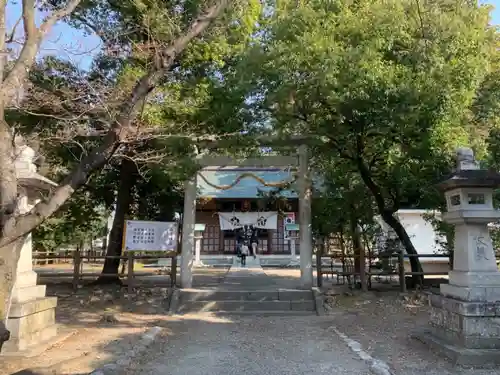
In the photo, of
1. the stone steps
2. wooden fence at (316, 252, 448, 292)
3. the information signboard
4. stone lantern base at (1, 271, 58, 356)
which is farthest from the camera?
the information signboard

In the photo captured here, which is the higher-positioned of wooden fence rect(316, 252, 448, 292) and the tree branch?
the tree branch

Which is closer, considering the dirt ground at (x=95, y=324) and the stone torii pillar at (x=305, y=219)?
the dirt ground at (x=95, y=324)

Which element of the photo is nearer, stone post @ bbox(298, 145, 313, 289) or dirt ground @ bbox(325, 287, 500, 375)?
dirt ground @ bbox(325, 287, 500, 375)

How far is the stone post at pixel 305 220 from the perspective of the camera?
1169 cm

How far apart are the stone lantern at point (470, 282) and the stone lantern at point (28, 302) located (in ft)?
19.9

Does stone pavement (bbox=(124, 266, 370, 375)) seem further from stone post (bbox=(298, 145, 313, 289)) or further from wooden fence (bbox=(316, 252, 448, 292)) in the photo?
wooden fence (bbox=(316, 252, 448, 292))

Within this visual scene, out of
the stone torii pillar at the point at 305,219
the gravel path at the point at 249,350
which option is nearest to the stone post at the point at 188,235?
the gravel path at the point at 249,350

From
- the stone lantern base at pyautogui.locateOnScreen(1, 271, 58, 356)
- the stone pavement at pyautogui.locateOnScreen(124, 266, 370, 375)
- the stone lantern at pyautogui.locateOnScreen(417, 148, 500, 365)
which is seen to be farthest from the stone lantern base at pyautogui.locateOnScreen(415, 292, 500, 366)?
the stone lantern base at pyautogui.locateOnScreen(1, 271, 58, 356)

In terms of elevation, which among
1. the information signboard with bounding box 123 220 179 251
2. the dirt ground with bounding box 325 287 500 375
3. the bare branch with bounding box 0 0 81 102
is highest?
the bare branch with bounding box 0 0 81 102

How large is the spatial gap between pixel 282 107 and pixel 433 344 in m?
5.69

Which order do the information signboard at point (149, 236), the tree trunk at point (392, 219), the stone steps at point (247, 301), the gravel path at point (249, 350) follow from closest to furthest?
the gravel path at point (249, 350), the stone steps at point (247, 301), the tree trunk at point (392, 219), the information signboard at point (149, 236)

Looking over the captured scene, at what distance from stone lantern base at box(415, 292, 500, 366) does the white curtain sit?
12.8 meters

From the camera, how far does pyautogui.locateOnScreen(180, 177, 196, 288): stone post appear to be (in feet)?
38.3

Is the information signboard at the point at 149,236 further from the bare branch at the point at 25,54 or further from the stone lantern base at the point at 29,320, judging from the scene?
the bare branch at the point at 25,54
